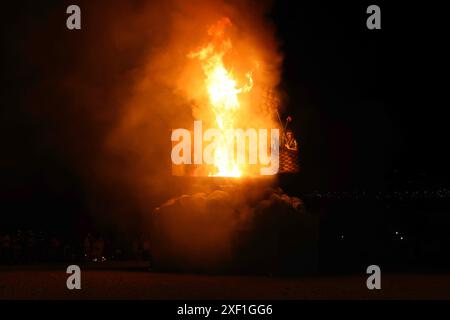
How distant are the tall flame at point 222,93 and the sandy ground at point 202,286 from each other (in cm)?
431

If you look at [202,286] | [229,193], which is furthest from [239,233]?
[202,286]

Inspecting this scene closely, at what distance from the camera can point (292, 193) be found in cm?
2816

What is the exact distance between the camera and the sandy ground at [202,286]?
16172mm

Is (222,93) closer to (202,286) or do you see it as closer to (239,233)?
(239,233)

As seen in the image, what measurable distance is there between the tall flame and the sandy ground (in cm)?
431

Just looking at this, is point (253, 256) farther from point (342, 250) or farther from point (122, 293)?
point (122, 293)

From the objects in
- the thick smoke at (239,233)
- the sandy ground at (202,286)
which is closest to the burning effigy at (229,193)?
the thick smoke at (239,233)

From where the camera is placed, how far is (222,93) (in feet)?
81.8

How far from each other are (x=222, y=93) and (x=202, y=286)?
825 cm

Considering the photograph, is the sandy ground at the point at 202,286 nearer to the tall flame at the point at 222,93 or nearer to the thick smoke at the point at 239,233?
the thick smoke at the point at 239,233

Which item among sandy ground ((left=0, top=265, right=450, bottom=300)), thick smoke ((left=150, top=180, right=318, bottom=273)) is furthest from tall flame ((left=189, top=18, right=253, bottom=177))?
sandy ground ((left=0, top=265, right=450, bottom=300))

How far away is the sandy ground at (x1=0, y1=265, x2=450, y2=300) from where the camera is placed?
1617 cm
